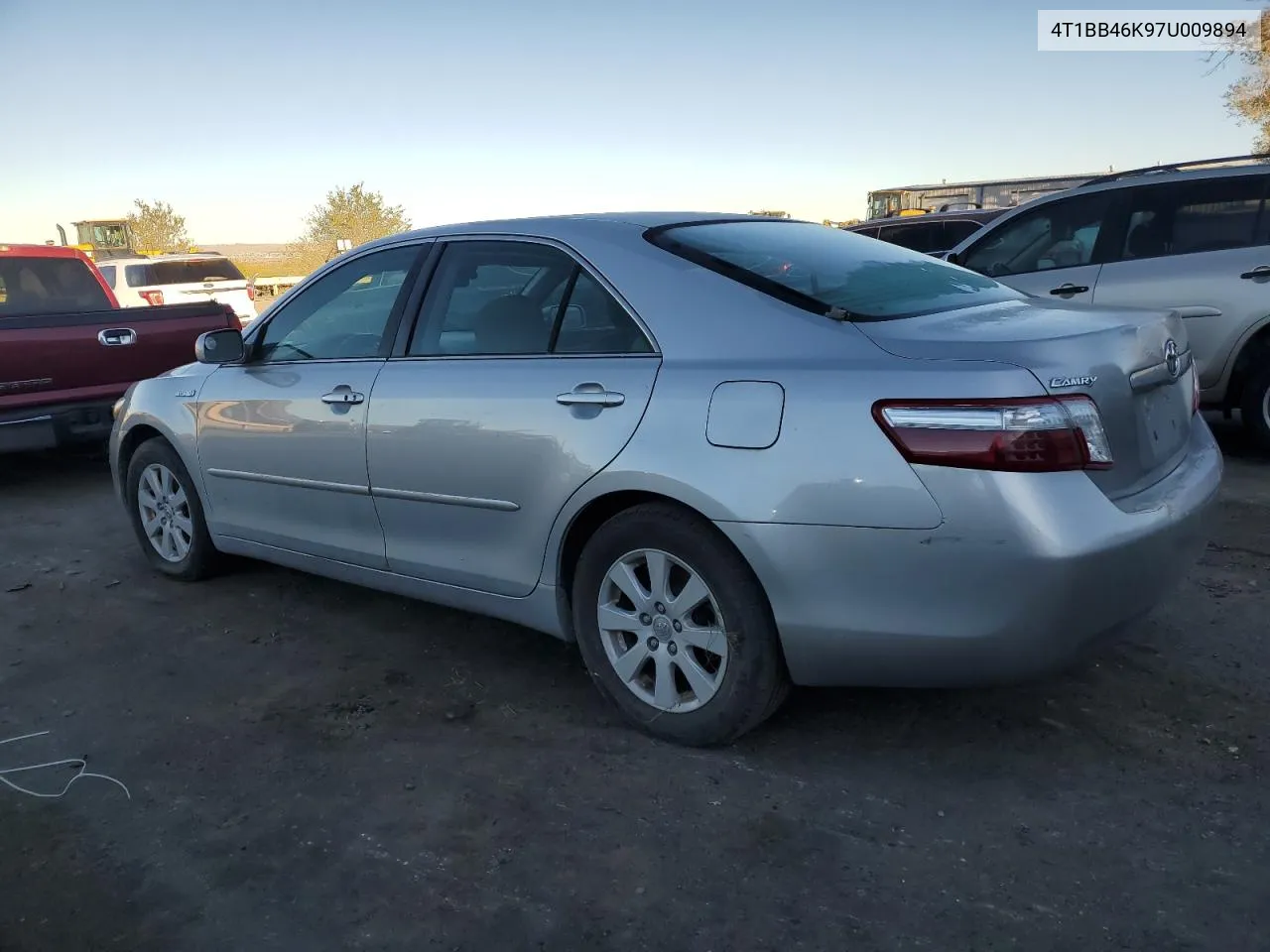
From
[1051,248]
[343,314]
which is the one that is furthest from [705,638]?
[1051,248]

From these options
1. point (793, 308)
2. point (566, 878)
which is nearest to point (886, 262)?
point (793, 308)

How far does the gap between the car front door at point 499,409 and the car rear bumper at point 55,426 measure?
4.17 metres

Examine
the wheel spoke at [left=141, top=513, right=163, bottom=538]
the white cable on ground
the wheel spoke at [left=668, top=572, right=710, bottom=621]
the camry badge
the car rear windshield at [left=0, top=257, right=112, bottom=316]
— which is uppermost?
the car rear windshield at [left=0, top=257, right=112, bottom=316]

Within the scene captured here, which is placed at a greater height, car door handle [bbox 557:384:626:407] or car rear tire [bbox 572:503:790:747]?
car door handle [bbox 557:384:626:407]

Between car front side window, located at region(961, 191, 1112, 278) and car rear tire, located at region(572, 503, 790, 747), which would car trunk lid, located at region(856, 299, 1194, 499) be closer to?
car rear tire, located at region(572, 503, 790, 747)

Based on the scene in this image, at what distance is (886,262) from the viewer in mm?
3627

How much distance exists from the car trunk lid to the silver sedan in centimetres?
1

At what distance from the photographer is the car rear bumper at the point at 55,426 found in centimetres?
→ 677

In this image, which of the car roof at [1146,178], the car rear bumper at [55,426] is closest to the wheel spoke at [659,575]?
the car roof at [1146,178]

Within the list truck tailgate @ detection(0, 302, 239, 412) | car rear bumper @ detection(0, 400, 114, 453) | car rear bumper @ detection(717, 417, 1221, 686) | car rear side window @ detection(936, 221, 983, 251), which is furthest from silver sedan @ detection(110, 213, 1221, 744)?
car rear side window @ detection(936, 221, 983, 251)

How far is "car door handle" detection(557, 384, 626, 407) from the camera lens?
3143mm

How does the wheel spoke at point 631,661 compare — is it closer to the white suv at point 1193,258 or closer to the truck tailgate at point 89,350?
the white suv at point 1193,258

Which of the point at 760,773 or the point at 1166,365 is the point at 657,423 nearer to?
the point at 760,773

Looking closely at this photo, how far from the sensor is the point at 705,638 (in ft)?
9.95
